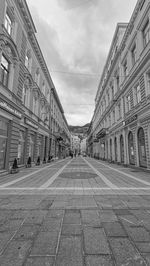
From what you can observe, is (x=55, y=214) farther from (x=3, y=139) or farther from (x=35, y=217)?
(x=3, y=139)

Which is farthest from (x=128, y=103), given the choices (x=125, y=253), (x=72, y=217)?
(x=125, y=253)

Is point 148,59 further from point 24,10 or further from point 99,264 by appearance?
point 99,264

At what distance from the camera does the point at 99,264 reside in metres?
1.69

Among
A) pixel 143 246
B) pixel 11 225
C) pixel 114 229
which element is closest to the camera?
pixel 143 246

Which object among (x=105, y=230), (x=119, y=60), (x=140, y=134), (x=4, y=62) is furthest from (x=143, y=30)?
(x=105, y=230)

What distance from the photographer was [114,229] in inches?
100

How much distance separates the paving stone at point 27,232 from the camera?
7.56 ft

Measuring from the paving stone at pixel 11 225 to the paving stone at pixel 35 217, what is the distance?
0.51 ft

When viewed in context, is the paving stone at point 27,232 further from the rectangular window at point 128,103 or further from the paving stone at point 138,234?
the rectangular window at point 128,103

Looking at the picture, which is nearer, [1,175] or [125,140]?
[1,175]

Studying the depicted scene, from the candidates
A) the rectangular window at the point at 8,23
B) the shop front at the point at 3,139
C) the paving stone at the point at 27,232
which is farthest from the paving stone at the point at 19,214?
the rectangular window at the point at 8,23

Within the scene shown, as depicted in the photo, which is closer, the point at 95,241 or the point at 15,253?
the point at 15,253

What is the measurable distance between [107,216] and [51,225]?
1.30 meters

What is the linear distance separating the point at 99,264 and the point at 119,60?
19927 mm
